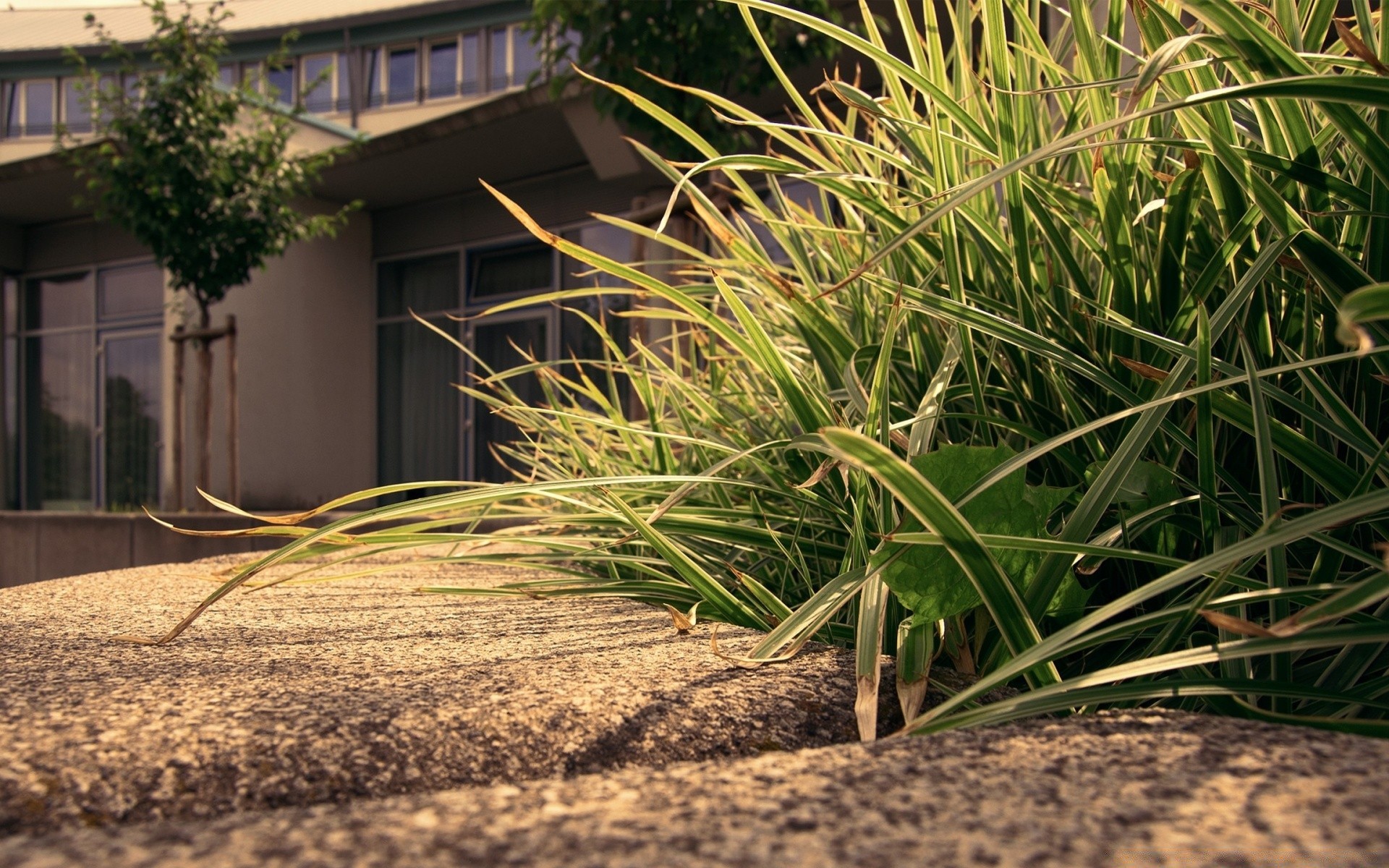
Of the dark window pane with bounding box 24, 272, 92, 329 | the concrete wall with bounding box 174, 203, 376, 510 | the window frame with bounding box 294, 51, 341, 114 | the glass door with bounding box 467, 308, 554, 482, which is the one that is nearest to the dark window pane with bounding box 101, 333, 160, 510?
the dark window pane with bounding box 24, 272, 92, 329

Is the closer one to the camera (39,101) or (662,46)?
(662,46)

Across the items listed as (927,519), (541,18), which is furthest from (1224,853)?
(541,18)

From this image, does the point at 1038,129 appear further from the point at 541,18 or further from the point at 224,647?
the point at 541,18

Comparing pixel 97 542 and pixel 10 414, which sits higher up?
pixel 10 414

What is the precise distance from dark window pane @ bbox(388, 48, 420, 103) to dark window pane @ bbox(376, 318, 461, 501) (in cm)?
867

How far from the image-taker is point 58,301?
12.1 metres

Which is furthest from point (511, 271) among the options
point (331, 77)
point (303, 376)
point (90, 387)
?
point (331, 77)

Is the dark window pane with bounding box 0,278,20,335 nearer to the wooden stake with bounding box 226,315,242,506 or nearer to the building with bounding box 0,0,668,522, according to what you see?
the building with bounding box 0,0,668,522

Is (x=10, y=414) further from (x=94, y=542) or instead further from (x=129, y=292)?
(x=94, y=542)

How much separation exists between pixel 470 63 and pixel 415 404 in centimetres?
936

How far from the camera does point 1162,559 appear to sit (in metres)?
0.78

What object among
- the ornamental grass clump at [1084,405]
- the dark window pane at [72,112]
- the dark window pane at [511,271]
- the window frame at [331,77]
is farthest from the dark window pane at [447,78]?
the ornamental grass clump at [1084,405]

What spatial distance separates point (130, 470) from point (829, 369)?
40.9 feet

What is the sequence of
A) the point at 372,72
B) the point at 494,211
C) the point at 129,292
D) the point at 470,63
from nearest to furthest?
the point at 494,211 < the point at 129,292 < the point at 470,63 < the point at 372,72
